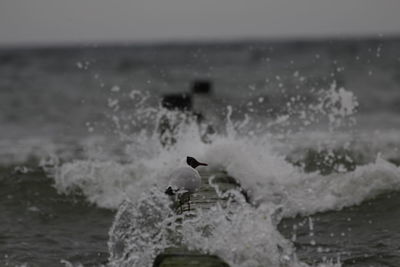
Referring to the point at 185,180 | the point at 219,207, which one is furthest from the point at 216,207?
the point at 185,180

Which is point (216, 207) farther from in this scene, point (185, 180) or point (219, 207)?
point (185, 180)

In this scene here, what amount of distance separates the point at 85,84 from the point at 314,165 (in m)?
21.5

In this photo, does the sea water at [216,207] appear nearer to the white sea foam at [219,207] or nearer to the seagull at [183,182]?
the white sea foam at [219,207]

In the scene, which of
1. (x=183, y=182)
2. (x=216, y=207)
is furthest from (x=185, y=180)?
(x=216, y=207)

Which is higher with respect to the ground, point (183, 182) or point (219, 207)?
point (183, 182)

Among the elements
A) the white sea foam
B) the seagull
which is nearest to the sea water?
the white sea foam

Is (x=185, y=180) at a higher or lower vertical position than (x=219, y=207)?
higher

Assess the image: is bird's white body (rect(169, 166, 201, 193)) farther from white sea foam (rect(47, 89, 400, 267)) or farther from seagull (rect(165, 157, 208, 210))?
white sea foam (rect(47, 89, 400, 267))

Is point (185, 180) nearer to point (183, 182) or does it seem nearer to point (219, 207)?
point (183, 182)

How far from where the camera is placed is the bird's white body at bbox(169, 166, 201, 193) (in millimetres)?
4879

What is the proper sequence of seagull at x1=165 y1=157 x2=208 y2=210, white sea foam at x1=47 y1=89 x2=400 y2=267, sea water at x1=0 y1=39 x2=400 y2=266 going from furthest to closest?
1. seagull at x1=165 y1=157 x2=208 y2=210
2. sea water at x1=0 y1=39 x2=400 y2=266
3. white sea foam at x1=47 y1=89 x2=400 y2=267

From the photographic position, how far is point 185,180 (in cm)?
489

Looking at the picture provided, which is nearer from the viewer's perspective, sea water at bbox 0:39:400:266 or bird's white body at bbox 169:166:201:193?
sea water at bbox 0:39:400:266

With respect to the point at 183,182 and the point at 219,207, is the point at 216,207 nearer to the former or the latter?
the point at 219,207
